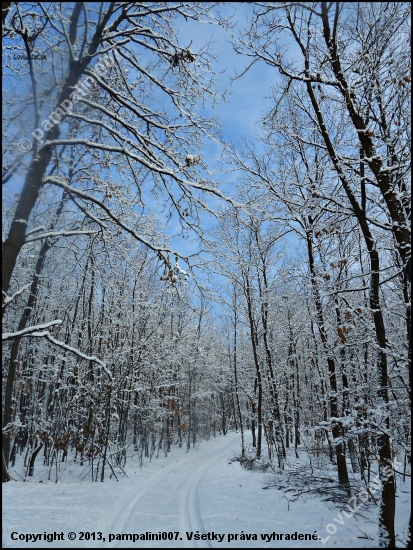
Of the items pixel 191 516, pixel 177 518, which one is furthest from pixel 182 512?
pixel 177 518

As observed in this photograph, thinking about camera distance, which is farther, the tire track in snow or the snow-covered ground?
the tire track in snow

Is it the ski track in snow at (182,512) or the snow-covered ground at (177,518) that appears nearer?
the snow-covered ground at (177,518)

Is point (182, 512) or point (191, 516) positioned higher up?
point (191, 516)

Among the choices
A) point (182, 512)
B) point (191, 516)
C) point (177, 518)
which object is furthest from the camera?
point (182, 512)

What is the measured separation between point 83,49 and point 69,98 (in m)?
0.75

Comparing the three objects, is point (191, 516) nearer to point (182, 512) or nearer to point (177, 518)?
point (177, 518)

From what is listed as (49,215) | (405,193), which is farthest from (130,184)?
(405,193)

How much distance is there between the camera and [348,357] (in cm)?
918

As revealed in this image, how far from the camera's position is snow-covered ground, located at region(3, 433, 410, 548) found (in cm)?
518

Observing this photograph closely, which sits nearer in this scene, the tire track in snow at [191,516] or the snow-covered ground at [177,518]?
the snow-covered ground at [177,518]

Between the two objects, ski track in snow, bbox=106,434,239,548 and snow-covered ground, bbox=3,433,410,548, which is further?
ski track in snow, bbox=106,434,239,548

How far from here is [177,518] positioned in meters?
6.94

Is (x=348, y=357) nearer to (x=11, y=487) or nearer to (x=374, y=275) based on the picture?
(x=374, y=275)

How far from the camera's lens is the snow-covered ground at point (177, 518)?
5.18 metres
